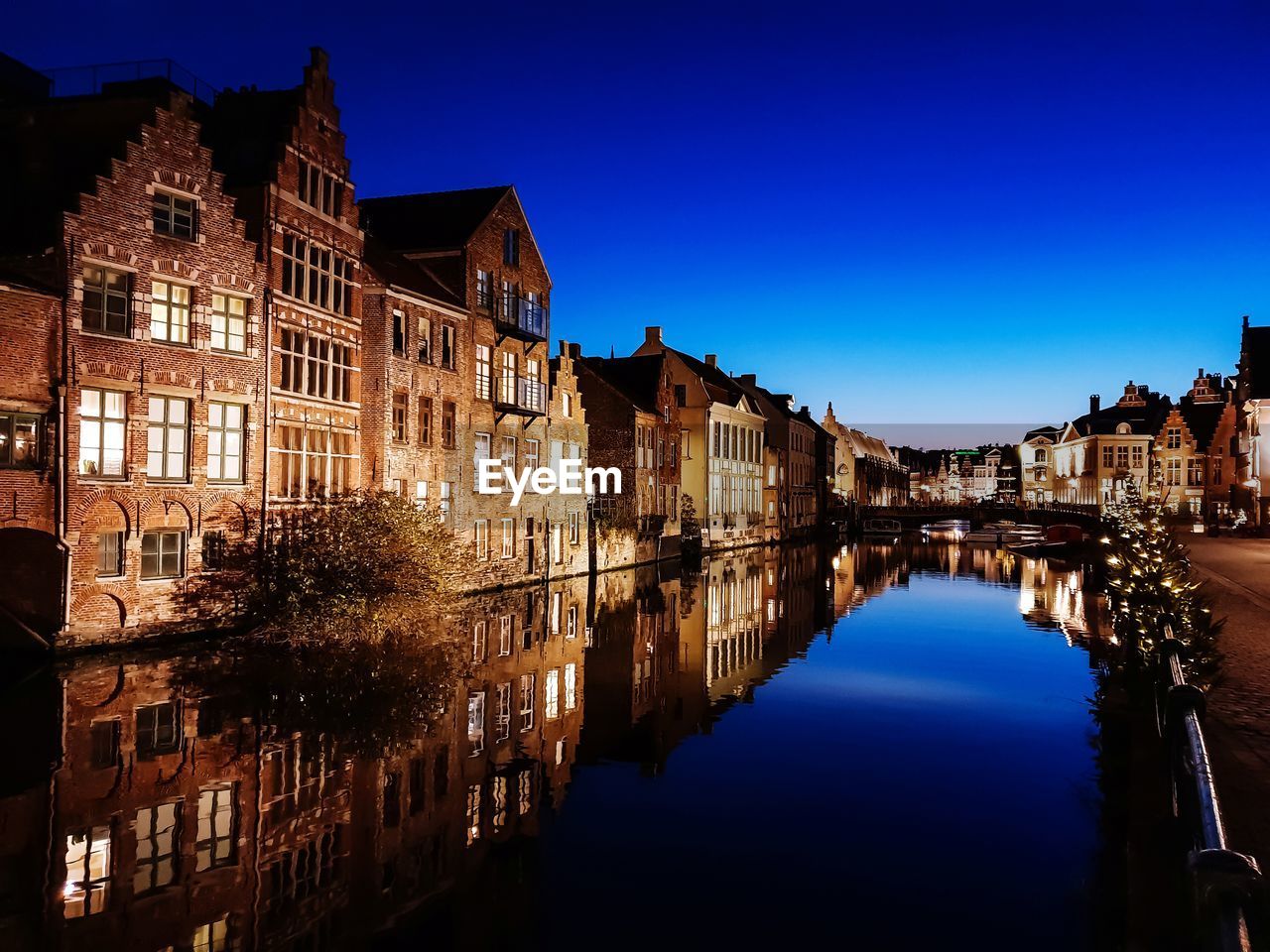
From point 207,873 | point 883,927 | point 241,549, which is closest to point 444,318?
point 241,549

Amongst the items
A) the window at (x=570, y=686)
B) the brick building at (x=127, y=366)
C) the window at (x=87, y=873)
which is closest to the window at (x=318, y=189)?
the brick building at (x=127, y=366)

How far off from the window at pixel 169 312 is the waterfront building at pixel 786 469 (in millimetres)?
57385

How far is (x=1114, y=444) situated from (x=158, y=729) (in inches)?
4360

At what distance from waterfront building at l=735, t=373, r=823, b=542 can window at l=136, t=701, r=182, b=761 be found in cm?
6314

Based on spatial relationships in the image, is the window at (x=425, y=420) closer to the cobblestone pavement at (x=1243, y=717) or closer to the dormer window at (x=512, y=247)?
the dormer window at (x=512, y=247)

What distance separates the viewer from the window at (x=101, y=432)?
20.9m

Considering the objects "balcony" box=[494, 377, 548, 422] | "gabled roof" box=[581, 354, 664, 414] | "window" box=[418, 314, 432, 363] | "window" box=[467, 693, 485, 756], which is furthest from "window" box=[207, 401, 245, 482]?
"gabled roof" box=[581, 354, 664, 414]

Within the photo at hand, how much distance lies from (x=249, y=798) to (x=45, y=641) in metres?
12.1

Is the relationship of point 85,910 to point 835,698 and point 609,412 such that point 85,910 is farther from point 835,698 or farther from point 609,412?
point 609,412

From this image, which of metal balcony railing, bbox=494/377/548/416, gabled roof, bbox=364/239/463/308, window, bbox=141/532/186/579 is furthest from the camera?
metal balcony railing, bbox=494/377/548/416

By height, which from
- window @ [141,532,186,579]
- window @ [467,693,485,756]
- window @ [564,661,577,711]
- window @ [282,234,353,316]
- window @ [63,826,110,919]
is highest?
window @ [282,234,353,316]

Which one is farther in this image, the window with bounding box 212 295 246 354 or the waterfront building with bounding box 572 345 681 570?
the waterfront building with bounding box 572 345 681 570

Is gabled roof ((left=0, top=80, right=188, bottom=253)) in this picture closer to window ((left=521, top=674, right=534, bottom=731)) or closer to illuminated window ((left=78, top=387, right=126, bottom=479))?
illuminated window ((left=78, top=387, right=126, bottom=479))

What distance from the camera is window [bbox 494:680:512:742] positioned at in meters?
14.4
